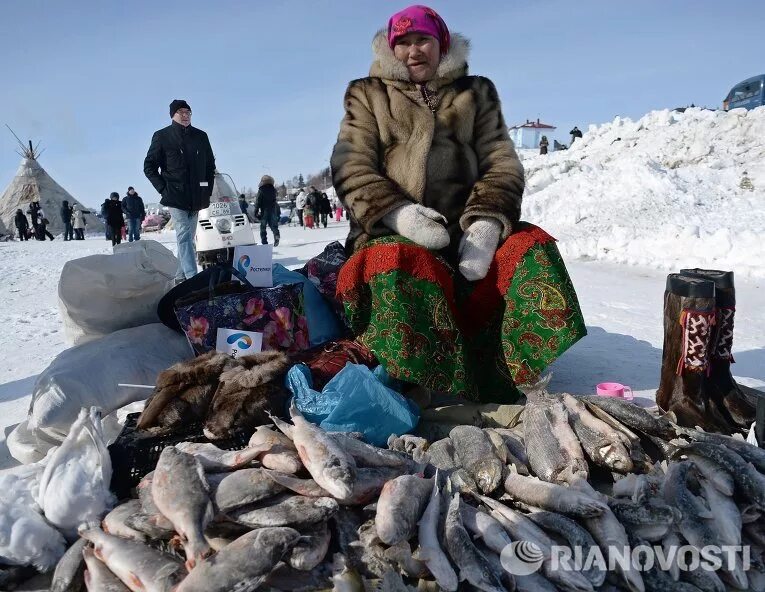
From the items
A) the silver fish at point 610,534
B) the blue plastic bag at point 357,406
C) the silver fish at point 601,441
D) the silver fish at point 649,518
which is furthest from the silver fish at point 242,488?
the silver fish at point 601,441

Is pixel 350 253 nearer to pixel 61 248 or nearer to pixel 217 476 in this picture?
pixel 217 476

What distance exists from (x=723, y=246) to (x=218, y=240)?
6473 mm

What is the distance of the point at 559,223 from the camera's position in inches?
496

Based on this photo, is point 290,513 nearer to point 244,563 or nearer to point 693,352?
point 244,563

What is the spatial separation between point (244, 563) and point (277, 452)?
486 mm

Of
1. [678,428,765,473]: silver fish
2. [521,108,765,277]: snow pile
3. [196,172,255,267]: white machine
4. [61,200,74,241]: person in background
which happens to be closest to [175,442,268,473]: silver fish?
[678,428,765,473]: silver fish

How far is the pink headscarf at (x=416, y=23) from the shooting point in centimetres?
348

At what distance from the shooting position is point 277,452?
2.08 meters

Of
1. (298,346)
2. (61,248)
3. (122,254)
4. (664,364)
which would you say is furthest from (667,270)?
(61,248)

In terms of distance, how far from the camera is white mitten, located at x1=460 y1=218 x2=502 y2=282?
323 centimetres

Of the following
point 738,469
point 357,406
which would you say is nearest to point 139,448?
point 357,406

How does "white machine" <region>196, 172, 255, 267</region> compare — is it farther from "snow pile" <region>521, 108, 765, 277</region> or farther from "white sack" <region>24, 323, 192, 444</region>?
"snow pile" <region>521, 108, 765, 277</region>

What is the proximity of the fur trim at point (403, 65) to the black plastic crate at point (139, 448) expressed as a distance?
231cm

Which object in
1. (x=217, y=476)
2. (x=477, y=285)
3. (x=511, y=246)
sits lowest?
(x=217, y=476)
